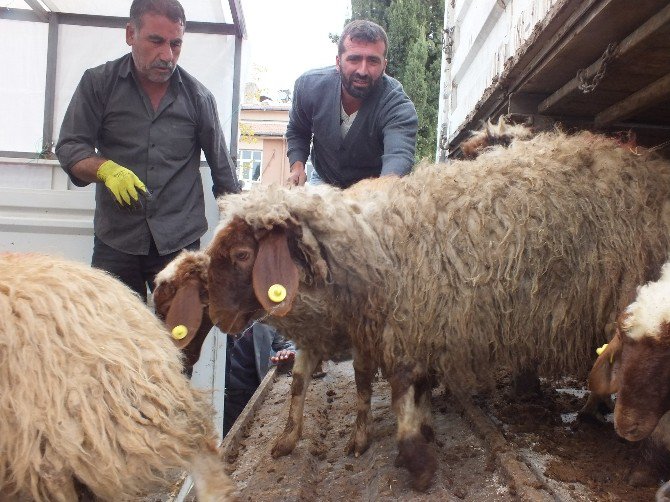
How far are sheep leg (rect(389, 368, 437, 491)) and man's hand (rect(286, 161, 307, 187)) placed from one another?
1.51 metres

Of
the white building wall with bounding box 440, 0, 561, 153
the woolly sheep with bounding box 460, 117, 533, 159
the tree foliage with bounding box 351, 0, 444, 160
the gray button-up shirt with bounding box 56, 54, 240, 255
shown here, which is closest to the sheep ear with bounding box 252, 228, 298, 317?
the gray button-up shirt with bounding box 56, 54, 240, 255

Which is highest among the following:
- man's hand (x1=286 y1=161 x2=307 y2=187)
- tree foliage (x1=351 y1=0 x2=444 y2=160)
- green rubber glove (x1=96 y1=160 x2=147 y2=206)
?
tree foliage (x1=351 y1=0 x2=444 y2=160)

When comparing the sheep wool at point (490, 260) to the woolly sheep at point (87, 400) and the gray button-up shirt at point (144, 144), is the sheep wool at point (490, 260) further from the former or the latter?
the gray button-up shirt at point (144, 144)

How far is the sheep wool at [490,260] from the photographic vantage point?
2732 millimetres

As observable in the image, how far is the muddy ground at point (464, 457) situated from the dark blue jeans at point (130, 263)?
1.04m

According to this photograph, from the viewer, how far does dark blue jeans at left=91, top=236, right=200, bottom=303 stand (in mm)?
3721

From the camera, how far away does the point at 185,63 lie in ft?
18.6

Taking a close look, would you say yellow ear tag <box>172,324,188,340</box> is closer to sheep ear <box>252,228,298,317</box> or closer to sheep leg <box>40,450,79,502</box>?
sheep ear <box>252,228,298,317</box>

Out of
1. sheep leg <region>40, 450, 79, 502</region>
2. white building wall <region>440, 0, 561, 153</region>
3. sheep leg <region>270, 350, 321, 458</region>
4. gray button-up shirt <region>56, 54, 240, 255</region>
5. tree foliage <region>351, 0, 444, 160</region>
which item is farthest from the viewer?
tree foliage <region>351, 0, 444, 160</region>

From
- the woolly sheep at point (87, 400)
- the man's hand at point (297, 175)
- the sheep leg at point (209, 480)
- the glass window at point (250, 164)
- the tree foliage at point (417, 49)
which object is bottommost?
the sheep leg at point (209, 480)

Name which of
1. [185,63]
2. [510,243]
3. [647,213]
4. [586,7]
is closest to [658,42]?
[586,7]

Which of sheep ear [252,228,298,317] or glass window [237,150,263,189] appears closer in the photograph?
sheep ear [252,228,298,317]

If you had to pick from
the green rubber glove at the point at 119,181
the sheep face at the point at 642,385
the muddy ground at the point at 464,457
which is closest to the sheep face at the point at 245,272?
the muddy ground at the point at 464,457

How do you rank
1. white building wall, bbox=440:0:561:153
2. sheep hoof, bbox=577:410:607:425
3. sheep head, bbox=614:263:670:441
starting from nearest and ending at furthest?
sheep head, bbox=614:263:670:441
sheep hoof, bbox=577:410:607:425
white building wall, bbox=440:0:561:153
